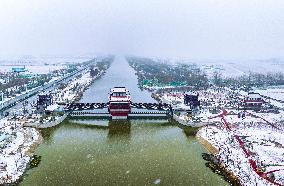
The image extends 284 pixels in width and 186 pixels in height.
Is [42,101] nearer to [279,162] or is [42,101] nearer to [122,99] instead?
[122,99]

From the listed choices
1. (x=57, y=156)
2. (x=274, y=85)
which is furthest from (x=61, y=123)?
(x=274, y=85)

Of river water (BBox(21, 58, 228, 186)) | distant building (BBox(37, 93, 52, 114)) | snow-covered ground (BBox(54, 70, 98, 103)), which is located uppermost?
distant building (BBox(37, 93, 52, 114))

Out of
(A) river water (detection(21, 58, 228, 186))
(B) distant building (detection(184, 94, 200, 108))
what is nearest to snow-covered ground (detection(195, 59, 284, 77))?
(B) distant building (detection(184, 94, 200, 108))

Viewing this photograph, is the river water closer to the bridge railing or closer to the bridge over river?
the bridge over river

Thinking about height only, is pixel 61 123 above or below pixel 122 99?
below

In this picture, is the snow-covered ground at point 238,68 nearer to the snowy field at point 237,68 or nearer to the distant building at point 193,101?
the snowy field at point 237,68

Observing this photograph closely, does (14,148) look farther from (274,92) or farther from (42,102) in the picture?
(274,92)
